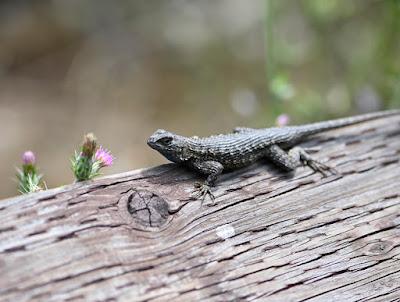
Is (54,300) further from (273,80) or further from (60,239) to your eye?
(273,80)

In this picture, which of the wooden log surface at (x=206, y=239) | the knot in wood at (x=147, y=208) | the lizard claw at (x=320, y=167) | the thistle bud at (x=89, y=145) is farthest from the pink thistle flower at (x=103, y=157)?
the lizard claw at (x=320, y=167)

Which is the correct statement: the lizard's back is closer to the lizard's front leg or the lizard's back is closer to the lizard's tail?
the lizard's front leg

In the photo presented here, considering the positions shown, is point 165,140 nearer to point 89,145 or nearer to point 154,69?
point 89,145

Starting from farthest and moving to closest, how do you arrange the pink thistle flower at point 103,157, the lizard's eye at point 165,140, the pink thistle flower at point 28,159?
the lizard's eye at point 165,140, the pink thistle flower at point 28,159, the pink thistle flower at point 103,157

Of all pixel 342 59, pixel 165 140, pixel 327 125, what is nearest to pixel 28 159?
pixel 165 140

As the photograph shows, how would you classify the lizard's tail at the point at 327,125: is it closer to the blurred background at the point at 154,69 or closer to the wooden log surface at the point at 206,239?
the wooden log surface at the point at 206,239

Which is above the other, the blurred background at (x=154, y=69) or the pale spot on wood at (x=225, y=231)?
the blurred background at (x=154, y=69)
